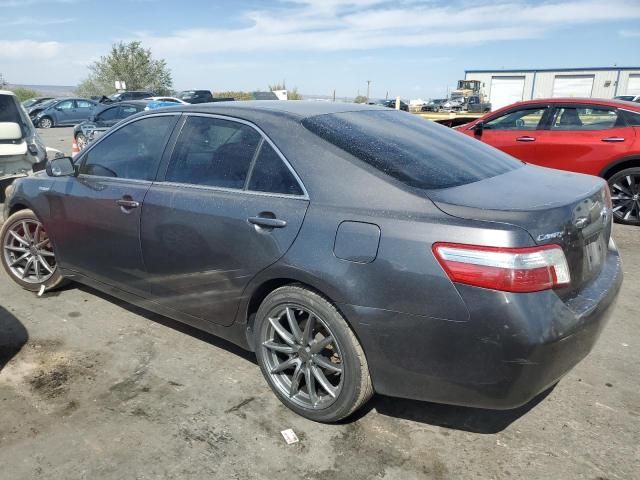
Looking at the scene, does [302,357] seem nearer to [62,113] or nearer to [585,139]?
[585,139]

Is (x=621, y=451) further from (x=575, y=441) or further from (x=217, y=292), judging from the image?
(x=217, y=292)

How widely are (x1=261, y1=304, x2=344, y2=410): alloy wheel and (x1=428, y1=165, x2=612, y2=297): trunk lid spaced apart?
89 centimetres

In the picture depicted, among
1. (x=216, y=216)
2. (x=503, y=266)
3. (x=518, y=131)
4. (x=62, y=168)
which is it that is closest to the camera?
(x=503, y=266)

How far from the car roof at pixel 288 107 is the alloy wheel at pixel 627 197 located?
4789 millimetres

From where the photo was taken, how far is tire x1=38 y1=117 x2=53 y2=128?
25.8 meters

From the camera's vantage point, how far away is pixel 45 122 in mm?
26016

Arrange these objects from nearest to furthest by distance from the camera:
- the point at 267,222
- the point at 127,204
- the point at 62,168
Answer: the point at 267,222 < the point at 127,204 < the point at 62,168

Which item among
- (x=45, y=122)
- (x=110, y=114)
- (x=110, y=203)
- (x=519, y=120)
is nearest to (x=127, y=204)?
(x=110, y=203)

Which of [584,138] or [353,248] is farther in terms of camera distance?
[584,138]

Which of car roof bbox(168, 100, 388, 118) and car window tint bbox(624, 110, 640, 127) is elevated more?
car roof bbox(168, 100, 388, 118)

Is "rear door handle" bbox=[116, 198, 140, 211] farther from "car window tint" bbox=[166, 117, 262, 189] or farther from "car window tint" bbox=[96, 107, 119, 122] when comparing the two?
"car window tint" bbox=[96, 107, 119, 122]

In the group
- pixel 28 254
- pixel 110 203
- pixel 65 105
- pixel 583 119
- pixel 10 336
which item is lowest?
pixel 10 336

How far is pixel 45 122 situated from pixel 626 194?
27.0 metres

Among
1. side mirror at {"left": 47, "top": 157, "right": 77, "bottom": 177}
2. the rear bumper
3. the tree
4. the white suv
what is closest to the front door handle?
side mirror at {"left": 47, "top": 157, "right": 77, "bottom": 177}
